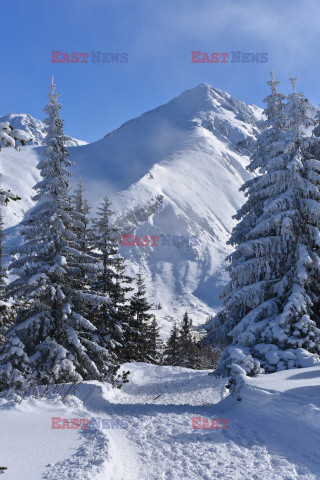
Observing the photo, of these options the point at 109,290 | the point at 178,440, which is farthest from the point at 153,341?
the point at 178,440

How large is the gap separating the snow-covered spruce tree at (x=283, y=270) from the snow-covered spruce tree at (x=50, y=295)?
21.0ft

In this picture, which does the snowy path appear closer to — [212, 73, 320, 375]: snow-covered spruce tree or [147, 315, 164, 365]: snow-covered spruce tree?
[212, 73, 320, 375]: snow-covered spruce tree

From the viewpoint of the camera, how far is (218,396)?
12.3 m

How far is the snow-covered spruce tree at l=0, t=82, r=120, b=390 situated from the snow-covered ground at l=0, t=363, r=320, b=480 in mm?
5153

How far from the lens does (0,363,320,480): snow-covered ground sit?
4.76 m

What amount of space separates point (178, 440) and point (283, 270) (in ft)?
27.3

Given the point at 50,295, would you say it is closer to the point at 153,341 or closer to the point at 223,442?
the point at 223,442

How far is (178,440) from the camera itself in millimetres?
6285

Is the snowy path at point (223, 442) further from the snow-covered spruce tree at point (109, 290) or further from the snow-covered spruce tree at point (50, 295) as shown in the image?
the snow-covered spruce tree at point (109, 290)

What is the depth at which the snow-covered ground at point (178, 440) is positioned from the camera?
4.76m
